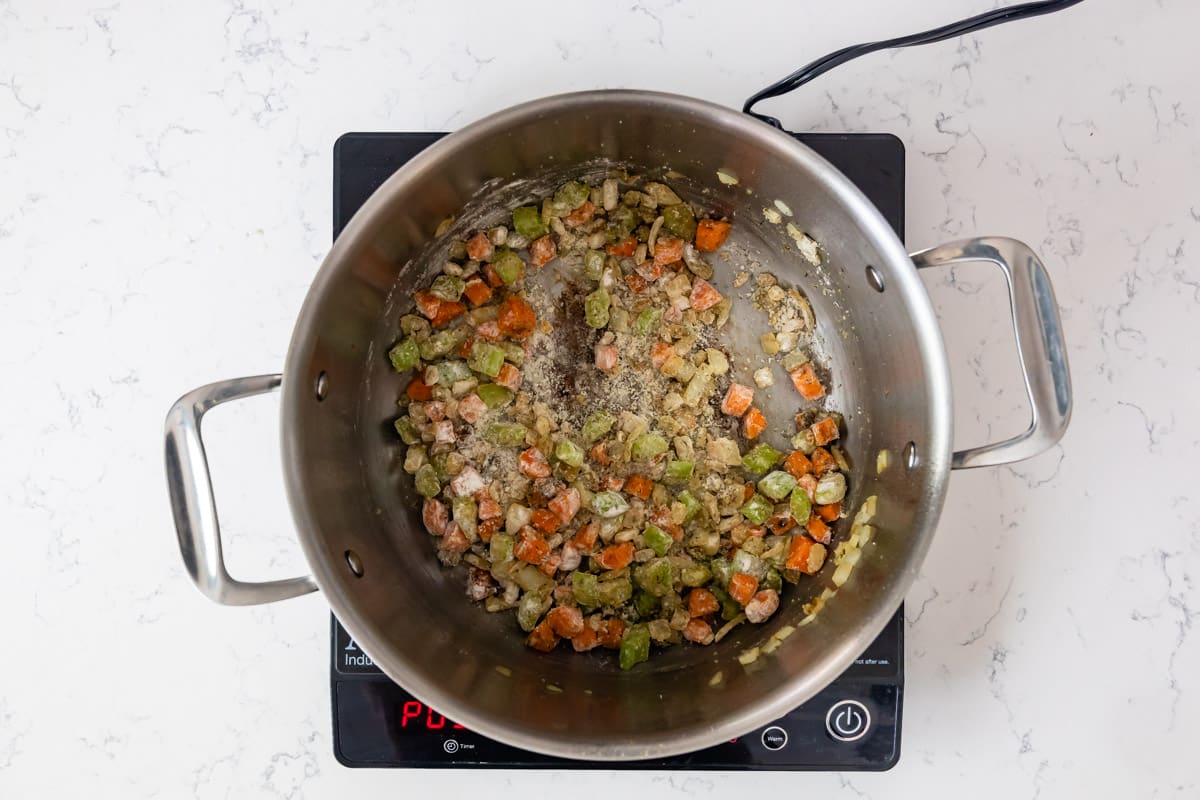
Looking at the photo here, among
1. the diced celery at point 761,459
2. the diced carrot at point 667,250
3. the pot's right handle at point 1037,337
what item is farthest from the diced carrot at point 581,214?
the pot's right handle at point 1037,337

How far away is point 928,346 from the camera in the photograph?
1.02 metres

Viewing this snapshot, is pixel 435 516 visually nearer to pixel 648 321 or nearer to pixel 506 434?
pixel 506 434

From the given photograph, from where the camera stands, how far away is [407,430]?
1.25m

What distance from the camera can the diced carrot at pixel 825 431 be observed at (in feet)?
4.10

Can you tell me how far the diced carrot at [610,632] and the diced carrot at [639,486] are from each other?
18cm

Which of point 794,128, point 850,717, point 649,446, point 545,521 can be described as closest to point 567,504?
point 545,521

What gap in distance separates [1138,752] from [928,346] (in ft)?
2.46

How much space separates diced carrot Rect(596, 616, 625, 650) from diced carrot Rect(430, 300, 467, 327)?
1.62 feet

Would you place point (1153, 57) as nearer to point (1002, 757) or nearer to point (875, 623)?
point (875, 623)

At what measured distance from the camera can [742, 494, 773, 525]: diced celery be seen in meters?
1.24

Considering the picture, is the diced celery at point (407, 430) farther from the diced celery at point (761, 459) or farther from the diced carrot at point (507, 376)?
the diced celery at point (761, 459)

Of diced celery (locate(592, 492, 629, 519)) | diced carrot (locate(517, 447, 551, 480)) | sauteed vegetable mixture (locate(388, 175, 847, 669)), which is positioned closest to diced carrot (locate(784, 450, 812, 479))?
sauteed vegetable mixture (locate(388, 175, 847, 669))

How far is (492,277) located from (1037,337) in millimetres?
726

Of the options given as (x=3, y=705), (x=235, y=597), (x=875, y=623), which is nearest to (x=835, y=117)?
(x=875, y=623)
